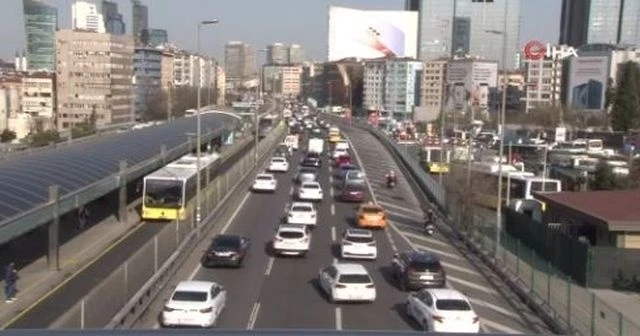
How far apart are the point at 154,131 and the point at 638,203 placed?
31.7 metres

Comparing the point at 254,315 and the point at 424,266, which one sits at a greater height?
the point at 424,266

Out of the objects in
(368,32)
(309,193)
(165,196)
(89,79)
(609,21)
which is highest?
(609,21)

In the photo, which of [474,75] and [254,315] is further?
[474,75]

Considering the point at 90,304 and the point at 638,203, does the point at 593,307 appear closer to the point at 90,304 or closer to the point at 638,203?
the point at 90,304

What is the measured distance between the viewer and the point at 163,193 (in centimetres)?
2819

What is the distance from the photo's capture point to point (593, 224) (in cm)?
2212

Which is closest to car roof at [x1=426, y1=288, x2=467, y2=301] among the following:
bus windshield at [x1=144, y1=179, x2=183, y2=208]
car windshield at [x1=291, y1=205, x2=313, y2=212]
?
car windshield at [x1=291, y1=205, x2=313, y2=212]

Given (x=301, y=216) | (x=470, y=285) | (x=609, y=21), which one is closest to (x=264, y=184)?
(x=301, y=216)

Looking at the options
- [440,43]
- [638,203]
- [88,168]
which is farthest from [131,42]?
[638,203]

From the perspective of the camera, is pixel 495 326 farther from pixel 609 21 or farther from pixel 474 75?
pixel 609 21

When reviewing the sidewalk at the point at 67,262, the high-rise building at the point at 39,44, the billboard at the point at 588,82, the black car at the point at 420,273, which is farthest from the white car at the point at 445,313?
the high-rise building at the point at 39,44

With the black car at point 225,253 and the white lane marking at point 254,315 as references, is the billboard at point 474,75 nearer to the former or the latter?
the black car at point 225,253

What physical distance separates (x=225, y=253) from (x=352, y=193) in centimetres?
1572

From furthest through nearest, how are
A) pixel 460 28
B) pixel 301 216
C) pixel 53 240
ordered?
pixel 460 28, pixel 301 216, pixel 53 240
